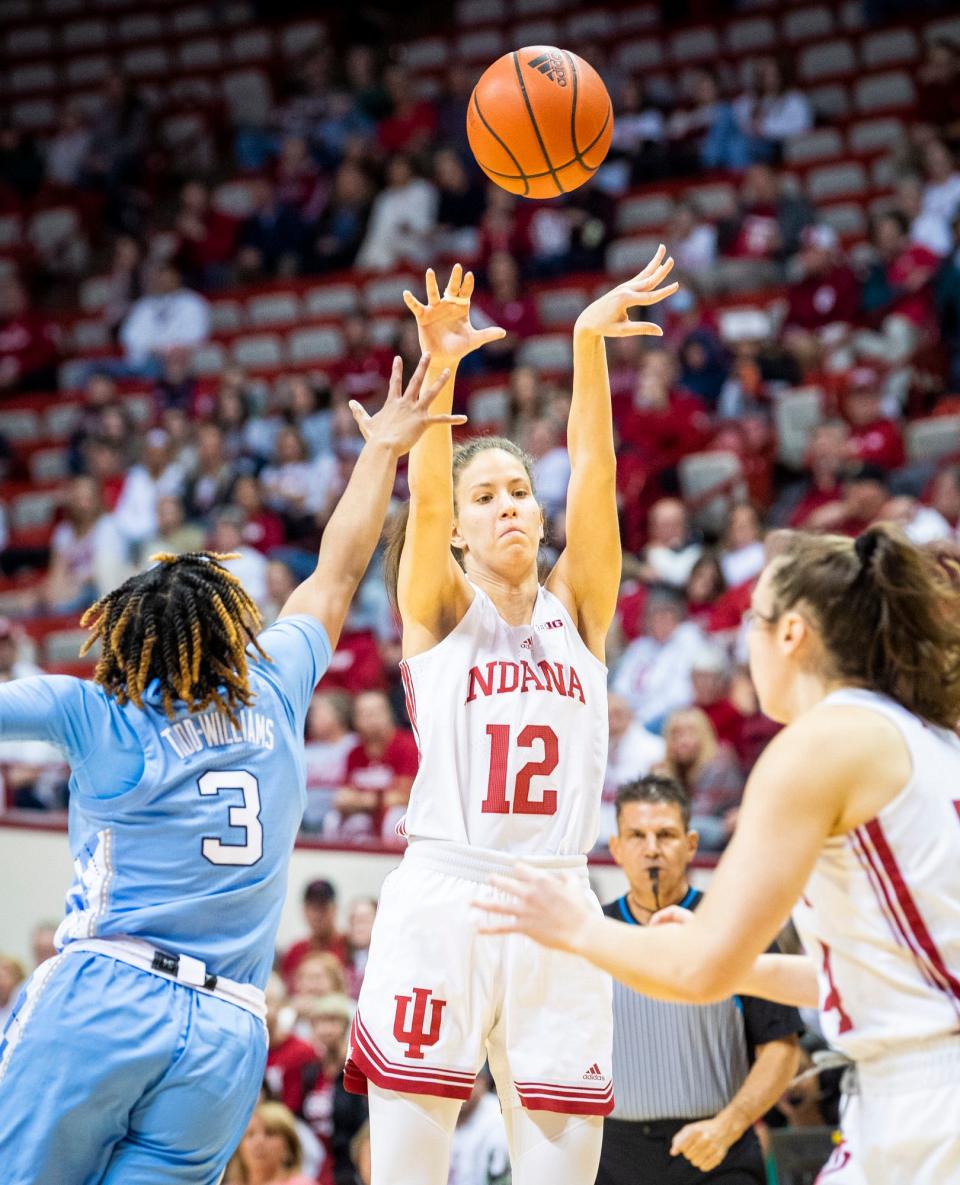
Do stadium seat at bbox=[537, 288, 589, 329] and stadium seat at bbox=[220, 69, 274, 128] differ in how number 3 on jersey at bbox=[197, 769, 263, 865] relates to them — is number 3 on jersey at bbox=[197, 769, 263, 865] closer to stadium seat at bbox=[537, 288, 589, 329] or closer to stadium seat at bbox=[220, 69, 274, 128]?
stadium seat at bbox=[537, 288, 589, 329]

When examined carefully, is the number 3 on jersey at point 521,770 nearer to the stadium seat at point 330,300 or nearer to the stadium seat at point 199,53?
the stadium seat at point 330,300

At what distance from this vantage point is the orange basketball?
5.15 metres

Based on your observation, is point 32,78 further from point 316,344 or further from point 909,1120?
point 909,1120

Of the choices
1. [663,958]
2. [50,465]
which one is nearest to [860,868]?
[663,958]

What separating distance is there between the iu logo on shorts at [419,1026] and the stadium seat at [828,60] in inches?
517

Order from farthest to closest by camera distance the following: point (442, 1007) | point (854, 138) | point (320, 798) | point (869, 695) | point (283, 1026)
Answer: point (854, 138)
point (320, 798)
point (283, 1026)
point (442, 1007)
point (869, 695)

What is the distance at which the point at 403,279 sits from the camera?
49.4 feet

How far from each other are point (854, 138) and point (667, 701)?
727cm

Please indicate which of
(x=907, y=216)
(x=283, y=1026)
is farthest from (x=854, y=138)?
(x=283, y=1026)

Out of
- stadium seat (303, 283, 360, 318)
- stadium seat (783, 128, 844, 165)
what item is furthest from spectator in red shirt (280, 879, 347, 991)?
stadium seat (783, 128, 844, 165)

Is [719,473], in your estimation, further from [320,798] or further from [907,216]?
[320,798]

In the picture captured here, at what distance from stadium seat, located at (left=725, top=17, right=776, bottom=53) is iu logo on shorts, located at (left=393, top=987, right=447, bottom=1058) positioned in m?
13.7

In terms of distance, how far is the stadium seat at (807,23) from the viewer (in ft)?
51.5

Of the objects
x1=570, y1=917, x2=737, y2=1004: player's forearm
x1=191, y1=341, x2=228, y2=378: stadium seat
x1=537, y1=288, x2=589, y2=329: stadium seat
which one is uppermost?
x1=537, y1=288, x2=589, y2=329: stadium seat
